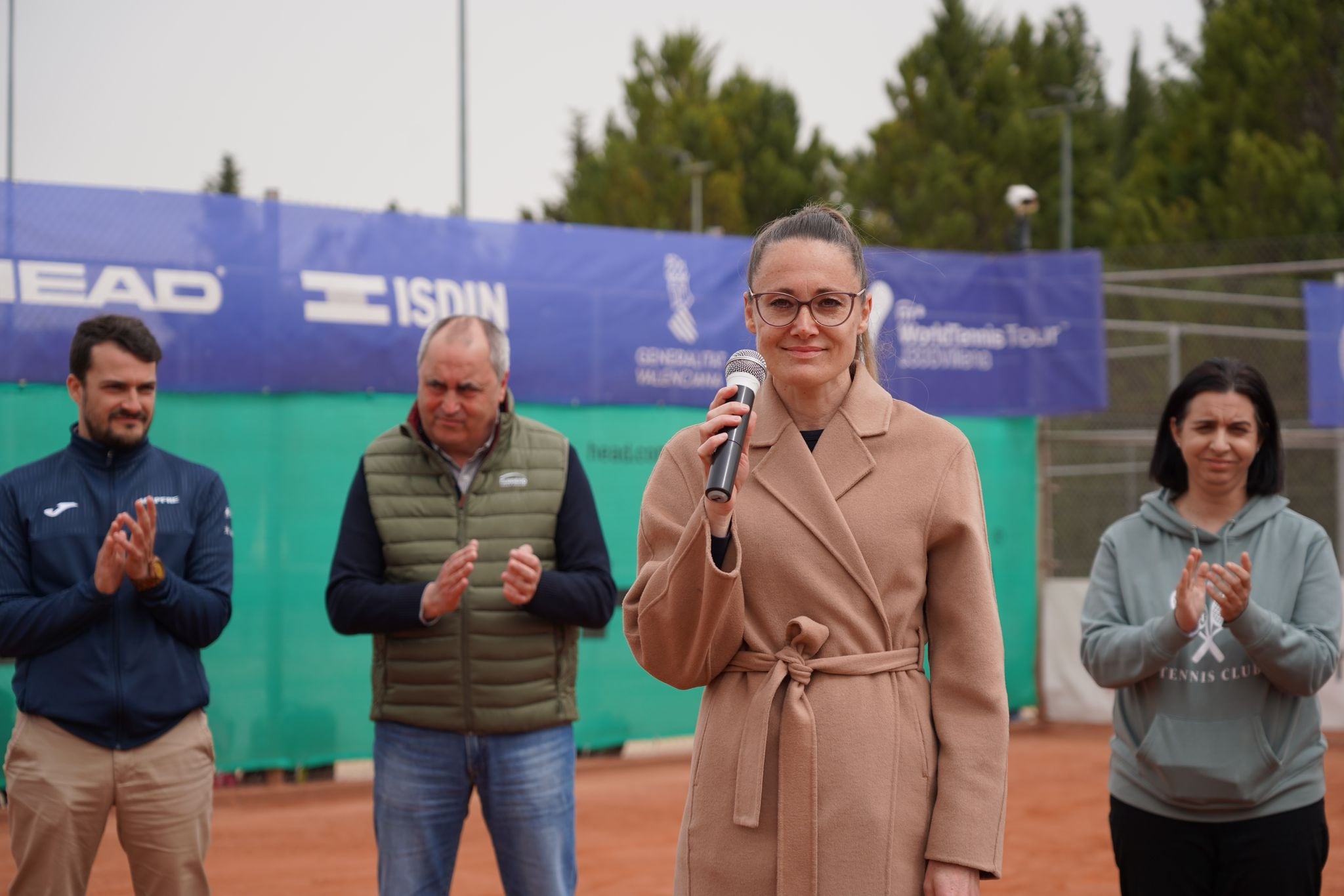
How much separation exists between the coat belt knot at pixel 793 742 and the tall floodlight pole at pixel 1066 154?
29.2m

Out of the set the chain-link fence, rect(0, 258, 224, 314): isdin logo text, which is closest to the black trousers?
rect(0, 258, 224, 314): isdin logo text

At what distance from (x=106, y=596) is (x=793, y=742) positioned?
2.32 metres

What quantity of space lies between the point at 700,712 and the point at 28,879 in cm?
232

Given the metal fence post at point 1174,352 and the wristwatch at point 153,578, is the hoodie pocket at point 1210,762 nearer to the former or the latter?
the wristwatch at point 153,578

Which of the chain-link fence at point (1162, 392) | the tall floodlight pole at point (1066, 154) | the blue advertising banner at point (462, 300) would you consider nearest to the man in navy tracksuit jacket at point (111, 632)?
the blue advertising banner at point (462, 300)

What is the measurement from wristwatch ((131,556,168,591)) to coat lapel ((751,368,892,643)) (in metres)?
2.06

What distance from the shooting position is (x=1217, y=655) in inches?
148

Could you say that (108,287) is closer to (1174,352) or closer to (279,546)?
(279,546)

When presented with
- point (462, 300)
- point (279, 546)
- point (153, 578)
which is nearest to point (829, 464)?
point (153, 578)

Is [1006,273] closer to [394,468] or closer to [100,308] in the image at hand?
[100,308]

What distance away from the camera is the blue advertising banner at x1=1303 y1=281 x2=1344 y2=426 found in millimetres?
10875

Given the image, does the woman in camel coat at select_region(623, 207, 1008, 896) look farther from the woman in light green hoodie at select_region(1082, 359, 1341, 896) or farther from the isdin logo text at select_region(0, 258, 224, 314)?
the isdin logo text at select_region(0, 258, 224, 314)

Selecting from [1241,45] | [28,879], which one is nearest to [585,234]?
[28,879]

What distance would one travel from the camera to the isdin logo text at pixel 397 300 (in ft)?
27.4
